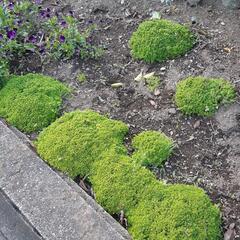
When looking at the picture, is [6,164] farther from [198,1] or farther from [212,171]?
[198,1]

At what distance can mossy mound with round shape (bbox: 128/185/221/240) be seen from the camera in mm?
2797

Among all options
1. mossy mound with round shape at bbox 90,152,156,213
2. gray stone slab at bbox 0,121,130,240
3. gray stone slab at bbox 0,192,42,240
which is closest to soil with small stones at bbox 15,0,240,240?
mossy mound with round shape at bbox 90,152,156,213

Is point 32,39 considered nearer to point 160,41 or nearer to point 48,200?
point 160,41

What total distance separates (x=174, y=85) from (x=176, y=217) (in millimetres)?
1141

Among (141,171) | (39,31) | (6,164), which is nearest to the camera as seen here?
(141,171)

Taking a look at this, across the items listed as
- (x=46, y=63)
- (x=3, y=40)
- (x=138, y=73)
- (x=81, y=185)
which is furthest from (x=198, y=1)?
(x=81, y=185)

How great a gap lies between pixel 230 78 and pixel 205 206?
3.61 ft

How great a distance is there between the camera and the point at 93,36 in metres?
4.16

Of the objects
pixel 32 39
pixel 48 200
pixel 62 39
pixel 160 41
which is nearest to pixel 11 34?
pixel 32 39

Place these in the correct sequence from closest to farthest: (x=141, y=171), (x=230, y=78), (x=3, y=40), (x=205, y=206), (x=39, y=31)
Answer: (x=205, y=206) → (x=141, y=171) → (x=230, y=78) → (x=3, y=40) → (x=39, y=31)

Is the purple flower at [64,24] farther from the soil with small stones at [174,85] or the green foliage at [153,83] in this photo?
the green foliage at [153,83]

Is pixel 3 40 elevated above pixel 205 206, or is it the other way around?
pixel 3 40

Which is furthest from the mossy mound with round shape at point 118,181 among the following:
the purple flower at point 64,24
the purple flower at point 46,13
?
the purple flower at point 46,13

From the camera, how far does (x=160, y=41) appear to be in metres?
3.87
